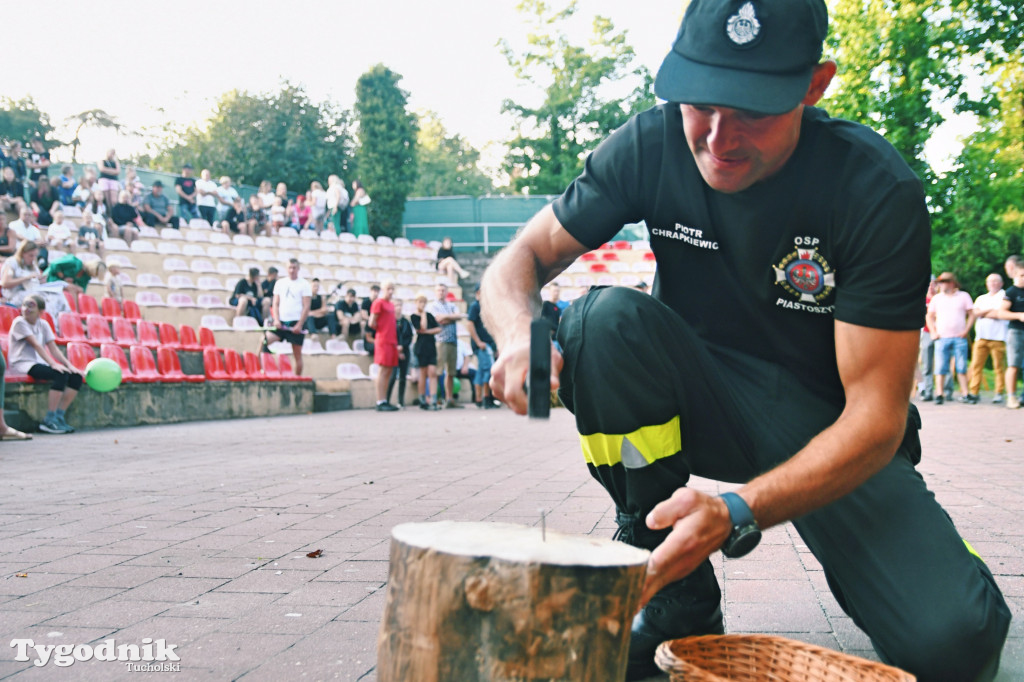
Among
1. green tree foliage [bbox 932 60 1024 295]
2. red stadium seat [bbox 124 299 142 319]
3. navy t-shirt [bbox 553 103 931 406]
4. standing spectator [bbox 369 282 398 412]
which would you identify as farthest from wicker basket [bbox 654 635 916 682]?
green tree foliage [bbox 932 60 1024 295]

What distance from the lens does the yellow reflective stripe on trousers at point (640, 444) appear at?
2.17 metres

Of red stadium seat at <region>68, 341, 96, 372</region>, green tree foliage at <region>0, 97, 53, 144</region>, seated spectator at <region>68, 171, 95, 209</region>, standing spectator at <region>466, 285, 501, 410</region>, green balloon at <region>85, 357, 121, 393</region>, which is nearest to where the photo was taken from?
green balloon at <region>85, 357, 121, 393</region>

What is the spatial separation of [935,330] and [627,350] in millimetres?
13730

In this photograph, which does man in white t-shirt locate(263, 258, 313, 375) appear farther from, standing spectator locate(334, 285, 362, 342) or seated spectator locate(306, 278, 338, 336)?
standing spectator locate(334, 285, 362, 342)

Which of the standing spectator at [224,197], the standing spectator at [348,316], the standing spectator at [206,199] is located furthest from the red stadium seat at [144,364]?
the standing spectator at [224,197]

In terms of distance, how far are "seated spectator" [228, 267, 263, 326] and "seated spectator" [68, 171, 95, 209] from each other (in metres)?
3.98

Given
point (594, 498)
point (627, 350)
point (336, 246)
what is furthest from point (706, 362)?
point (336, 246)

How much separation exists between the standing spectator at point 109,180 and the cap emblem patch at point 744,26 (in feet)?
58.6

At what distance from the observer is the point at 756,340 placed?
245 centimetres

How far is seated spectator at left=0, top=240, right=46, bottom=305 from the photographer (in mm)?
10711

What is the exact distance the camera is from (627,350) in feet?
7.13

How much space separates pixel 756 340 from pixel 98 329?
37.5 ft

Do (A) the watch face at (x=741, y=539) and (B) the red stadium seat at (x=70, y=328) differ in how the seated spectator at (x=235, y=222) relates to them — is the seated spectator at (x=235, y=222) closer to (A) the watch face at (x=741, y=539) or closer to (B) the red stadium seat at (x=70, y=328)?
(B) the red stadium seat at (x=70, y=328)

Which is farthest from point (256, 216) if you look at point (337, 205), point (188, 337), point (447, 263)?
point (188, 337)
